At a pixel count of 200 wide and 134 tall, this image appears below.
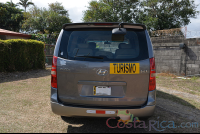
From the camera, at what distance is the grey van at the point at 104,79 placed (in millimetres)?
2615

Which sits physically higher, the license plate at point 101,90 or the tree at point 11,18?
the tree at point 11,18

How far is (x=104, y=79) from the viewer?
262 centimetres

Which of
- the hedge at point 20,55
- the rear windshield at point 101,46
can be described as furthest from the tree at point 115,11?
the rear windshield at point 101,46

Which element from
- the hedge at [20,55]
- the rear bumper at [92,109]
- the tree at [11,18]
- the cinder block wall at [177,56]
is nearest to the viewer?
the rear bumper at [92,109]

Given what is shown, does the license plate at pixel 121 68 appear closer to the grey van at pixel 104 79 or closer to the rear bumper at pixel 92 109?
the grey van at pixel 104 79

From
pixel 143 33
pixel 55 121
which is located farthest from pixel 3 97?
pixel 143 33

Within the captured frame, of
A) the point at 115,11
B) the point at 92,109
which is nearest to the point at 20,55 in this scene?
the point at 92,109

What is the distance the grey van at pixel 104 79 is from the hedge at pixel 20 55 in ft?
21.9

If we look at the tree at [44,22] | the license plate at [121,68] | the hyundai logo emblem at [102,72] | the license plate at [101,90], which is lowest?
the license plate at [101,90]

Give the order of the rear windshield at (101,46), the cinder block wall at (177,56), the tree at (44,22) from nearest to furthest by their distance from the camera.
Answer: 1. the rear windshield at (101,46)
2. the cinder block wall at (177,56)
3. the tree at (44,22)

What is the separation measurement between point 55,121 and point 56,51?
144cm

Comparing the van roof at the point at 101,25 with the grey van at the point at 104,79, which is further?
the van roof at the point at 101,25

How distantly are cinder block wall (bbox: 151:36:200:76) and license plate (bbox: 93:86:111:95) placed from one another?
766cm

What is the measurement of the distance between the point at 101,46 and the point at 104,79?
622 millimetres
